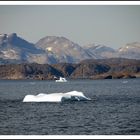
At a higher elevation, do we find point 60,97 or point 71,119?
point 71,119

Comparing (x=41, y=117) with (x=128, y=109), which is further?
(x=128, y=109)

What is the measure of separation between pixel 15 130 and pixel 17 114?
10.6m

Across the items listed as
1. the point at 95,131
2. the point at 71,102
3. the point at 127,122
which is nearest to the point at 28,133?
the point at 95,131

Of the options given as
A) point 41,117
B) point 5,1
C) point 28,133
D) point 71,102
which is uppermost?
point 5,1

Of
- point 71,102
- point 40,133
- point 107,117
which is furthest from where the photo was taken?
point 71,102

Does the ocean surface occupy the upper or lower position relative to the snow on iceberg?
upper

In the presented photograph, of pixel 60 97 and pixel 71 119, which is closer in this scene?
pixel 71 119

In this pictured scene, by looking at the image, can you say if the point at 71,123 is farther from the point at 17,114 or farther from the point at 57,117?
the point at 17,114

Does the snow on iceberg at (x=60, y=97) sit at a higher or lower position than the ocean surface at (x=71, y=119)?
lower

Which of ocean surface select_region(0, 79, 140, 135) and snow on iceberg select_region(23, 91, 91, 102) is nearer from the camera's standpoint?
ocean surface select_region(0, 79, 140, 135)

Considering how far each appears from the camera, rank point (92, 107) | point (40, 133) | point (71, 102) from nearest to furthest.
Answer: point (40, 133), point (92, 107), point (71, 102)

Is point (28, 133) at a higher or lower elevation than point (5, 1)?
lower

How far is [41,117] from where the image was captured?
4497cm

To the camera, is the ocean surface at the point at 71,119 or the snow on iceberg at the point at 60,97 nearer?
the ocean surface at the point at 71,119
